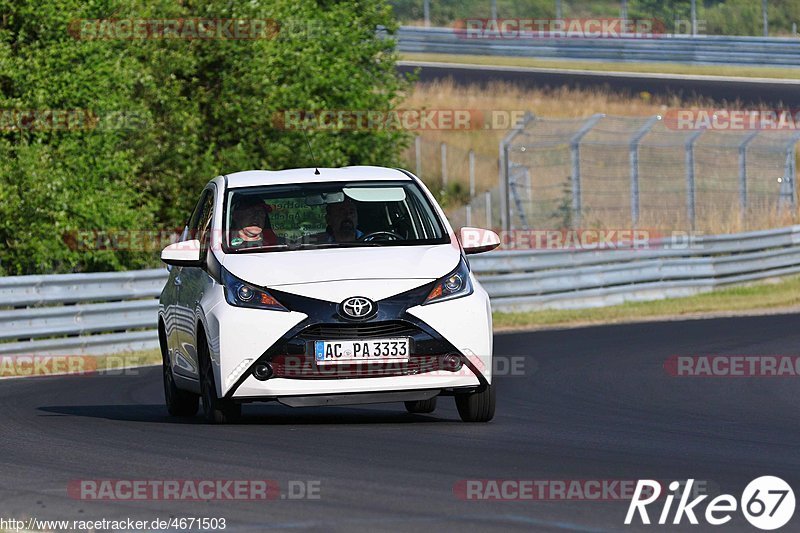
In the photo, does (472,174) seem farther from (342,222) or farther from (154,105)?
(342,222)

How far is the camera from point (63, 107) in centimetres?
2391

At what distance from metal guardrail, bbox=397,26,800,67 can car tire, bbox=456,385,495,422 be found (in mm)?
36093

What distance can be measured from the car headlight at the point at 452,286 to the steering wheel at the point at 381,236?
2.19 feet

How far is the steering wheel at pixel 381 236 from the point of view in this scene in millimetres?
10578

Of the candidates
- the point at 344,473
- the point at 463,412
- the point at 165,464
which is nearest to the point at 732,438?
the point at 463,412

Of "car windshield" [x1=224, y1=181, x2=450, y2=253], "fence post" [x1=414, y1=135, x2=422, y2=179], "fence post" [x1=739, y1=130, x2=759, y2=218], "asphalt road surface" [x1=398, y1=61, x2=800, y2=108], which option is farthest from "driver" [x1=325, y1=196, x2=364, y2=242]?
"asphalt road surface" [x1=398, y1=61, x2=800, y2=108]

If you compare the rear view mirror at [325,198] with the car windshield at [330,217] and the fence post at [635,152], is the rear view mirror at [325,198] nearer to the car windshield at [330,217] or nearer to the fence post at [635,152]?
the car windshield at [330,217]

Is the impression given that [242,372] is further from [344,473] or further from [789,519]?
[789,519]

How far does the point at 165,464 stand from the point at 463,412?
2572 mm

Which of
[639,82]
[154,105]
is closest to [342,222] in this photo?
[154,105]

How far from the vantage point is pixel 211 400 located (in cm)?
1020

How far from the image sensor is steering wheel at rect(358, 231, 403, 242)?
10.6 m

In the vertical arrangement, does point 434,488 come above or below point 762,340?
above

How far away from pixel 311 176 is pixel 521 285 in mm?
13698
